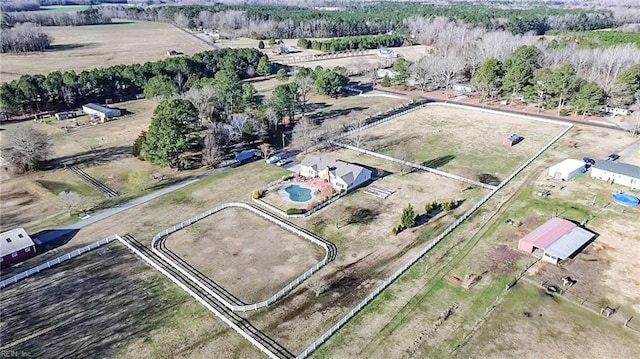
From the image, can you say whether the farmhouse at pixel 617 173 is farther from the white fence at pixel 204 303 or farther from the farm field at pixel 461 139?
the white fence at pixel 204 303

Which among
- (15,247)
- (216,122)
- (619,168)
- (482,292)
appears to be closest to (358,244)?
(482,292)

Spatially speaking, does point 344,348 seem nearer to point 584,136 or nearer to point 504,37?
point 584,136

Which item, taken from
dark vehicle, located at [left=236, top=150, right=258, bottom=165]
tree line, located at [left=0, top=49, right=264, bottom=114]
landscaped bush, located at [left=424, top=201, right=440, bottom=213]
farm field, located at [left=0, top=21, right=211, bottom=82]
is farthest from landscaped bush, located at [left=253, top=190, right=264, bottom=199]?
farm field, located at [left=0, top=21, right=211, bottom=82]

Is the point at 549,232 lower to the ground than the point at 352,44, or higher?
lower

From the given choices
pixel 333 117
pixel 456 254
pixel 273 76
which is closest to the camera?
pixel 456 254

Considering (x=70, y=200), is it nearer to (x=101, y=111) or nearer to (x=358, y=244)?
(x=358, y=244)

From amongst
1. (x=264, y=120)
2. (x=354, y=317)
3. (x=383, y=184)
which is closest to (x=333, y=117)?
(x=264, y=120)
